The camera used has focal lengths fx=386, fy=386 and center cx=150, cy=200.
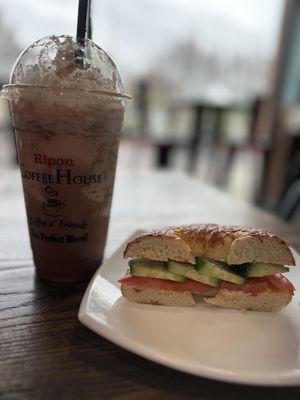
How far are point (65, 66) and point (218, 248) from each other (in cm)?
42

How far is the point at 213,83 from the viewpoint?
17.7ft

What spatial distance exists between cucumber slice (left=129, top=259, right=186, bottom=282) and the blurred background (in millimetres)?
3528

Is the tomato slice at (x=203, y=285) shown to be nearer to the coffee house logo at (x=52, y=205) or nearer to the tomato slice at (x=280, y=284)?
the tomato slice at (x=280, y=284)

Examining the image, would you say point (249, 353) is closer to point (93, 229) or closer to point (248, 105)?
point (93, 229)

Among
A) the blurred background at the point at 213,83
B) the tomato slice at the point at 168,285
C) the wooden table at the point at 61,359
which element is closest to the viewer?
the wooden table at the point at 61,359

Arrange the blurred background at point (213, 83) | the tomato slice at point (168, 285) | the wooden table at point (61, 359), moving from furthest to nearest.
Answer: the blurred background at point (213, 83)
the tomato slice at point (168, 285)
the wooden table at point (61, 359)

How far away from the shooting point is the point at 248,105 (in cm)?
467

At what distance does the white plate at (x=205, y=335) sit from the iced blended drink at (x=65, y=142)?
0.10 metres

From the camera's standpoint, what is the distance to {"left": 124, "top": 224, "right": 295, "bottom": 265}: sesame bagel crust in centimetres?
67

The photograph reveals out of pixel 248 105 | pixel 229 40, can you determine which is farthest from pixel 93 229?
pixel 229 40

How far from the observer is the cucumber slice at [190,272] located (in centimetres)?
68

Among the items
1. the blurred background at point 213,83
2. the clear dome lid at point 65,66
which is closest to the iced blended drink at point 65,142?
the clear dome lid at point 65,66

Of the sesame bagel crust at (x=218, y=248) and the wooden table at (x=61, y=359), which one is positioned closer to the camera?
the wooden table at (x=61, y=359)

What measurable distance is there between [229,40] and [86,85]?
5.11 m
